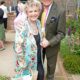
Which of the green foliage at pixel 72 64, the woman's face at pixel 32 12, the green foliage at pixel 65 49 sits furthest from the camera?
the green foliage at pixel 65 49

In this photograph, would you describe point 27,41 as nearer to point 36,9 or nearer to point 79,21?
point 36,9

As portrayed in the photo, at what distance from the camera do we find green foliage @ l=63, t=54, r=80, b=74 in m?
6.78

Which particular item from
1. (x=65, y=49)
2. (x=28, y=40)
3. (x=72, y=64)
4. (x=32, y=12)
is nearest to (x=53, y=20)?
(x=32, y=12)

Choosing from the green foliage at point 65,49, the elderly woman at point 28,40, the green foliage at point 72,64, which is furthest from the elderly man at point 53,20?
the green foliage at point 65,49

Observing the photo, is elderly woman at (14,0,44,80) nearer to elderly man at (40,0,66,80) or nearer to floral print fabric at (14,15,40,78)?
floral print fabric at (14,15,40,78)

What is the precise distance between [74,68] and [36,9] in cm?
306

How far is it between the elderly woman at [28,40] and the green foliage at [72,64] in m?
2.72

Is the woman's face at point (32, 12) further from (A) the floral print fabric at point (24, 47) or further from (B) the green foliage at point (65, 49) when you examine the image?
(B) the green foliage at point (65, 49)

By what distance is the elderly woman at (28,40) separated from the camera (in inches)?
157

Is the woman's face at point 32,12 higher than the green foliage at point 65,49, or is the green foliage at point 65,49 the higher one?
the woman's face at point 32,12

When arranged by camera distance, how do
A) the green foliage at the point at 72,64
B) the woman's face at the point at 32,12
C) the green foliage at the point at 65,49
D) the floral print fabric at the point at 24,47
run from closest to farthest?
the floral print fabric at the point at 24,47 < the woman's face at the point at 32,12 < the green foliage at the point at 72,64 < the green foliage at the point at 65,49

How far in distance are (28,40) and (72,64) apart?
303 cm

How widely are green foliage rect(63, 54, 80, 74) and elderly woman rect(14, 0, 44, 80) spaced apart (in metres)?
2.72

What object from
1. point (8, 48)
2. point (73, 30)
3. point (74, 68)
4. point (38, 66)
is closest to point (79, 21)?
point (73, 30)
